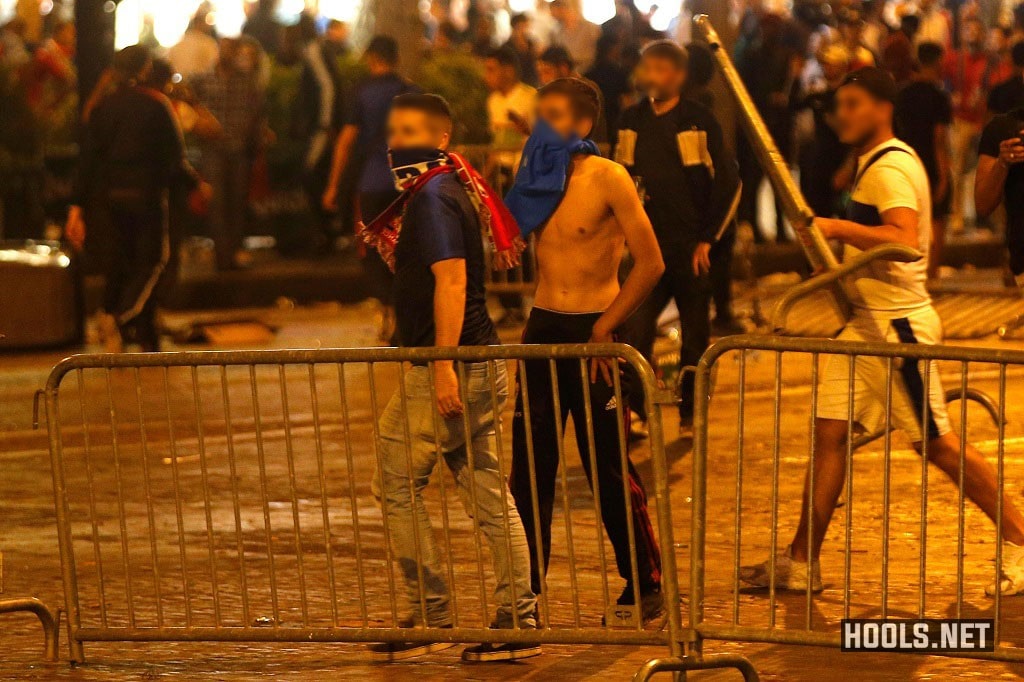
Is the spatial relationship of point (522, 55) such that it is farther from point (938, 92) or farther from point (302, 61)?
point (938, 92)

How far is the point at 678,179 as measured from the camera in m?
9.52

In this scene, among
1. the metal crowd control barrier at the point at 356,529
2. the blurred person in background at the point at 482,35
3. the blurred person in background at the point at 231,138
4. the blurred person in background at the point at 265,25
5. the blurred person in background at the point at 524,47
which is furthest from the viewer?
the blurred person in background at the point at 265,25

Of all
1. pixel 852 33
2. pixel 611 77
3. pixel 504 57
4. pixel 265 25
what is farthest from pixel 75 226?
pixel 265 25

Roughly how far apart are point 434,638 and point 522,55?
1434cm

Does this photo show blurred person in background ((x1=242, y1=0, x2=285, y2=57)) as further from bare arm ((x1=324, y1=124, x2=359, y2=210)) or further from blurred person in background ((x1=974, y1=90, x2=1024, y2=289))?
blurred person in background ((x1=974, y1=90, x2=1024, y2=289))

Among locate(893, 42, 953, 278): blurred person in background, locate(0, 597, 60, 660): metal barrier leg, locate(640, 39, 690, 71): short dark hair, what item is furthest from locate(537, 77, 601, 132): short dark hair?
locate(893, 42, 953, 278): blurred person in background

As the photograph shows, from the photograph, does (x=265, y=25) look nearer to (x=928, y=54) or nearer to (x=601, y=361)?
(x=928, y=54)

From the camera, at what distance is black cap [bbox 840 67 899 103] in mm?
6855

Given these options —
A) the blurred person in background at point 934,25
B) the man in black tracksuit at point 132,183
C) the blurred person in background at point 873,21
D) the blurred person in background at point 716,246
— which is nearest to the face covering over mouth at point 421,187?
the blurred person in background at point 716,246

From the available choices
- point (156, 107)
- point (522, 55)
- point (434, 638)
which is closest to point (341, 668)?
point (434, 638)

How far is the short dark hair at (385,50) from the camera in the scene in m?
12.5

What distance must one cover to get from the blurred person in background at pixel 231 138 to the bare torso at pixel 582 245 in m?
9.61

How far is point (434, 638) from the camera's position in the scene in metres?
5.76

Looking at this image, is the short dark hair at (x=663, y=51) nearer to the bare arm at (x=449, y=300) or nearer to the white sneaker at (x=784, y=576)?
the white sneaker at (x=784, y=576)
